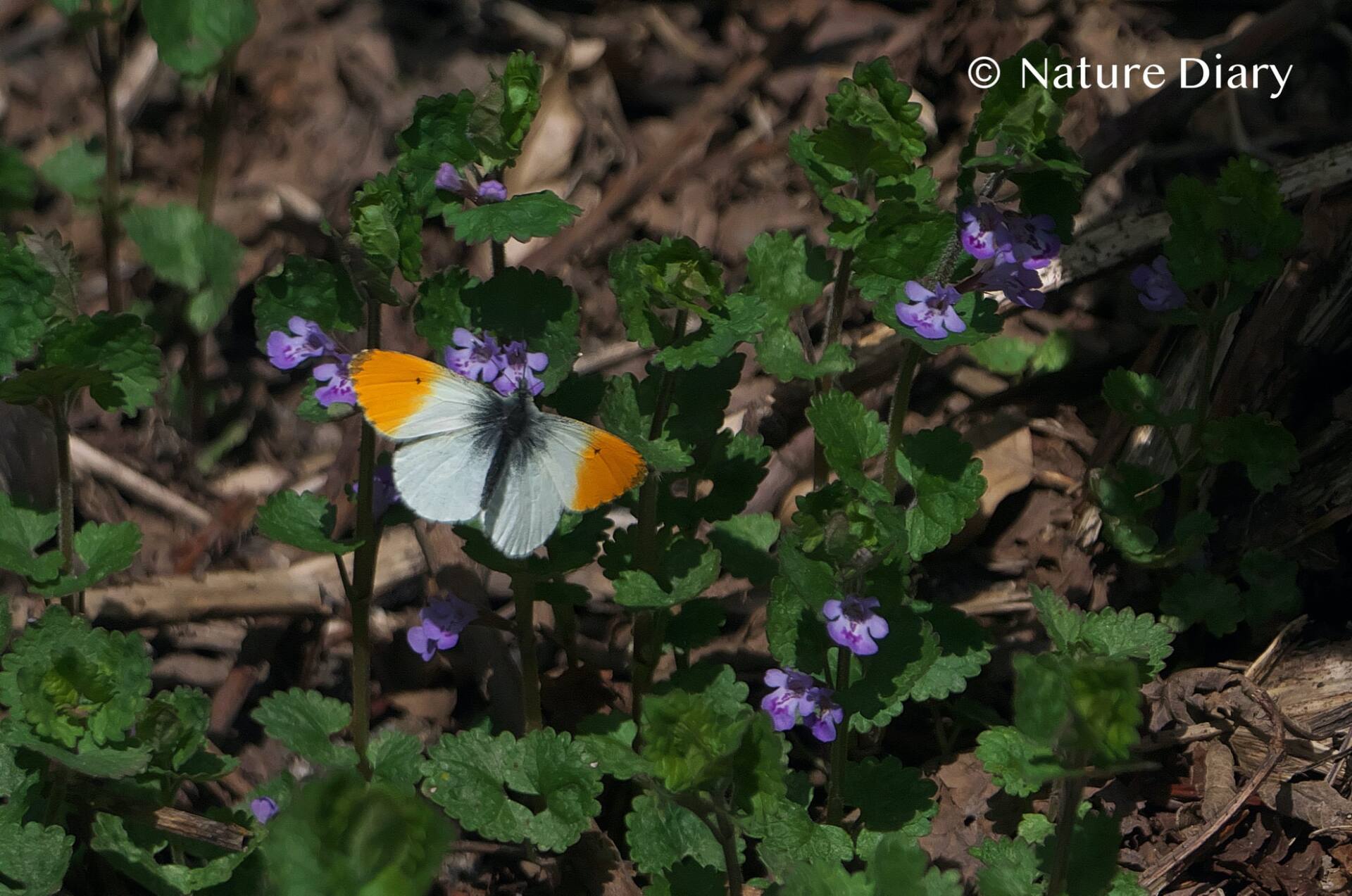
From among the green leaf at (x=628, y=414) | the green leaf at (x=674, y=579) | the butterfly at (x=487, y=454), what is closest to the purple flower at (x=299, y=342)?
the butterfly at (x=487, y=454)

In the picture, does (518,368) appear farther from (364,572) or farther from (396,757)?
(396,757)

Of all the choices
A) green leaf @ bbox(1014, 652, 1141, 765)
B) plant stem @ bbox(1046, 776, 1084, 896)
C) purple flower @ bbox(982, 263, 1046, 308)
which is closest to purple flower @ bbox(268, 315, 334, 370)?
purple flower @ bbox(982, 263, 1046, 308)

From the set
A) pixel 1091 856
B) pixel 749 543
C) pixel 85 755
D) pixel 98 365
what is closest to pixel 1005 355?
pixel 749 543

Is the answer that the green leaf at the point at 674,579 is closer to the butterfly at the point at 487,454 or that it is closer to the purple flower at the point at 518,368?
the butterfly at the point at 487,454

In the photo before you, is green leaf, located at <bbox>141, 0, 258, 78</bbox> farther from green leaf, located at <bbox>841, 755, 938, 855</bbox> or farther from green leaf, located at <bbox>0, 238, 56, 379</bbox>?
green leaf, located at <bbox>841, 755, 938, 855</bbox>

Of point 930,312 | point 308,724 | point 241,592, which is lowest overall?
point 241,592

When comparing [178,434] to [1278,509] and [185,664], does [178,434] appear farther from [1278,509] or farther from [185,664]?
[1278,509]
